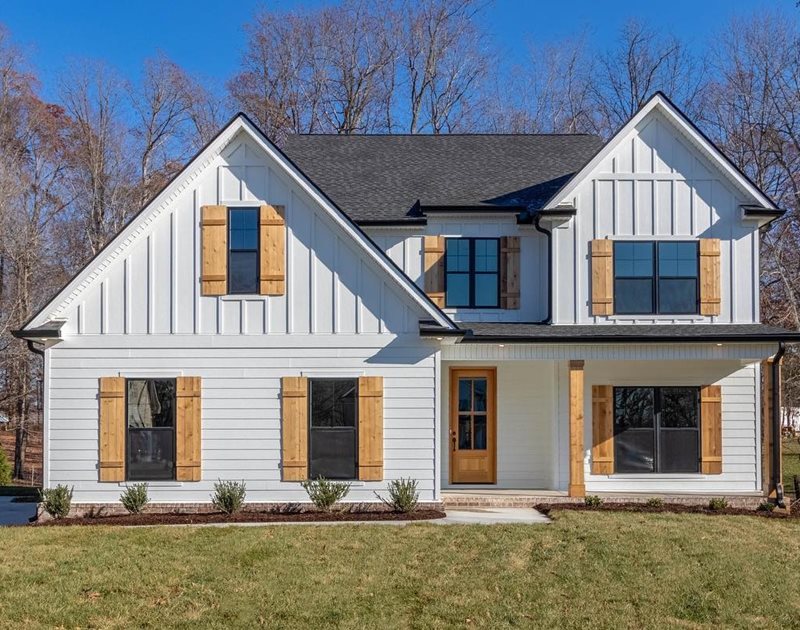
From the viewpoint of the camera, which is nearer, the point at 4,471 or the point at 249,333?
the point at 249,333

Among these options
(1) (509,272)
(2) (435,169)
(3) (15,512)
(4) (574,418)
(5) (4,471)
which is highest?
(2) (435,169)

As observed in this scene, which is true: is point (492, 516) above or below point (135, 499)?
below

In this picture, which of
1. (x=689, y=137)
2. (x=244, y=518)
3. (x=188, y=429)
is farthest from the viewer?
(x=689, y=137)

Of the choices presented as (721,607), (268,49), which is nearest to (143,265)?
(721,607)

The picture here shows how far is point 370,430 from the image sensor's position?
12.4m

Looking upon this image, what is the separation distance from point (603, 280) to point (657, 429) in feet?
9.70

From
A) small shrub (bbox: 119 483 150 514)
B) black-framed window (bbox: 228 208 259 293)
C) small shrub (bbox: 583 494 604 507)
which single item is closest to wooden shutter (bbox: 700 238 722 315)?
small shrub (bbox: 583 494 604 507)

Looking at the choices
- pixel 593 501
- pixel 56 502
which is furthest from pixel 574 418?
pixel 56 502

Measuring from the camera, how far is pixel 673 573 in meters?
8.55

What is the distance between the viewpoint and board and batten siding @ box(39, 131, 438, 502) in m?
12.4

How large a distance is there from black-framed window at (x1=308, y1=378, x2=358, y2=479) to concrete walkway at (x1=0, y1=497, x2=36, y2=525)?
4844 millimetres

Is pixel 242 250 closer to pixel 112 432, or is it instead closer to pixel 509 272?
pixel 112 432

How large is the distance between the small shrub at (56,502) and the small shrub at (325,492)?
3700mm

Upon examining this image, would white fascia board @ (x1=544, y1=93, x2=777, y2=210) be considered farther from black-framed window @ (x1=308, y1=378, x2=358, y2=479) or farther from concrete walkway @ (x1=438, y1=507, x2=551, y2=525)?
concrete walkway @ (x1=438, y1=507, x2=551, y2=525)
